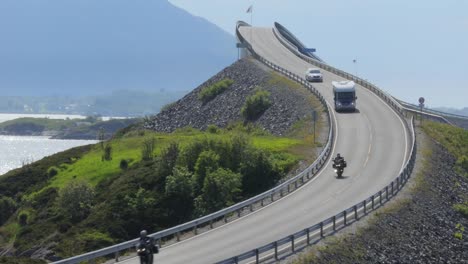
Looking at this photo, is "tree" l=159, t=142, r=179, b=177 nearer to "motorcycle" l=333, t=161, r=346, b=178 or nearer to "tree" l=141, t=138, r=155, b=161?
"tree" l=141, t=138, r=155, b=161

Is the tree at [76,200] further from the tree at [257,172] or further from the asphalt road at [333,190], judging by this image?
the asphalt road at [333,190]

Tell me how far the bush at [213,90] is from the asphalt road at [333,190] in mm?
18666

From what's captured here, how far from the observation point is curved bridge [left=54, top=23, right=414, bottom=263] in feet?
117

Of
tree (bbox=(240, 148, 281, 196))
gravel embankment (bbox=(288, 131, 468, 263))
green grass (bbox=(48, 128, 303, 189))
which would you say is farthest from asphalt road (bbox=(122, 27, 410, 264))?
green grass (bbox=(48, 128, 303, 189))

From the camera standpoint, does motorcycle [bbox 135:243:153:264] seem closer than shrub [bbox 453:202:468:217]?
Yes

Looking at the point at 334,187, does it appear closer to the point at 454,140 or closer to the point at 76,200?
the point at 76,200

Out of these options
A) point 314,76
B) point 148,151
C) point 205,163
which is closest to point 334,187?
point 205,163

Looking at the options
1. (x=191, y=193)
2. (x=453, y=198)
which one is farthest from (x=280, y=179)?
(x=453, y=198)

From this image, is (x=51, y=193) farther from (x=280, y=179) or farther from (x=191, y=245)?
(x=191, y=245)

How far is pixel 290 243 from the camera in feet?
114

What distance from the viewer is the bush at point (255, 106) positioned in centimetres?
9019

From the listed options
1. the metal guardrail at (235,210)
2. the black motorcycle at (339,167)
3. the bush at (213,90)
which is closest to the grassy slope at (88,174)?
the metal guardrail at (235,210)

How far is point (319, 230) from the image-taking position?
124 feet

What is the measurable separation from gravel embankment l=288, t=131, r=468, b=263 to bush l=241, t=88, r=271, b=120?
119 feet
